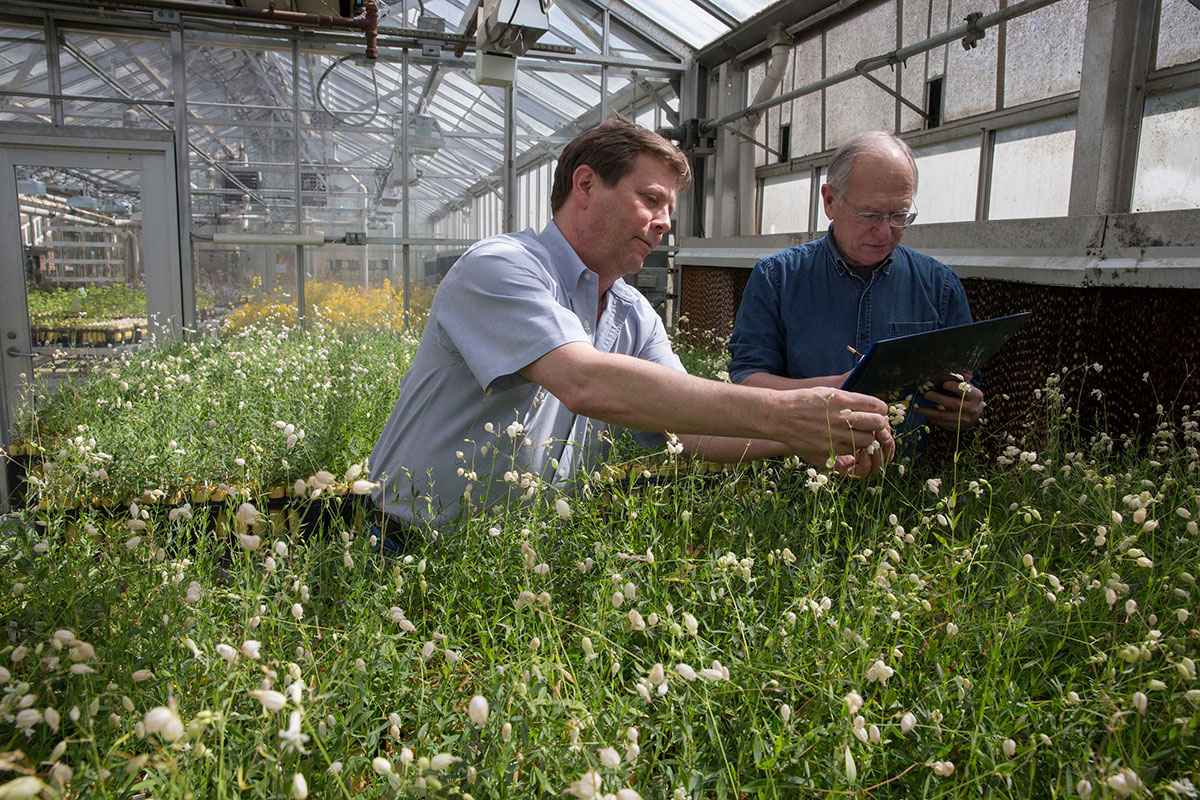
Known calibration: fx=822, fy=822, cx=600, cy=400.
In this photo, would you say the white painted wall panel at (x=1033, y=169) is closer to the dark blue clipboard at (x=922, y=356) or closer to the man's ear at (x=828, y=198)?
the man's ear at (x=828, y=198)

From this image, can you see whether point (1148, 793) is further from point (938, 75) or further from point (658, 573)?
point (938, 75)

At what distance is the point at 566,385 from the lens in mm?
1540

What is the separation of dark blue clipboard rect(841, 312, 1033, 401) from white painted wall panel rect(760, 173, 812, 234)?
16.7 ft

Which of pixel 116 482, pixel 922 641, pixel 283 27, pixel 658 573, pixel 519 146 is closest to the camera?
pixel 922 641

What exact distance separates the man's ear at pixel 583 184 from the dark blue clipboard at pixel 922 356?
71 cm

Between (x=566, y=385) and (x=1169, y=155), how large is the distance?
11.0 feet

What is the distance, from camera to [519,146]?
27.3 ft

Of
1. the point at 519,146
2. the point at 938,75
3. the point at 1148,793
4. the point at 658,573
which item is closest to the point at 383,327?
the point at 519,146

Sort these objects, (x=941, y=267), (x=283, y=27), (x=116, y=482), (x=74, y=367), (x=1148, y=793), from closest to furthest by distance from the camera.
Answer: (x=1148, y=793) → (x=941, y=267) → (x=116, y=482) → (x=74, y=367) → (x=283, y=27)

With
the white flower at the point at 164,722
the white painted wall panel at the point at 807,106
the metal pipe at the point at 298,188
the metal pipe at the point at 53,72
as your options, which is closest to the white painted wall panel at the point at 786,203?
the white painted wall panel at the point at 807,106

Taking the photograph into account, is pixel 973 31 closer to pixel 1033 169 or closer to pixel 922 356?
pixel 1033 169

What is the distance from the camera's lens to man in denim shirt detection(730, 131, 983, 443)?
226 centimetres

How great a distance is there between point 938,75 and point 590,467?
4.39 m

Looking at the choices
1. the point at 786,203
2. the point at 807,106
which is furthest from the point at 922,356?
the point at 786,203
